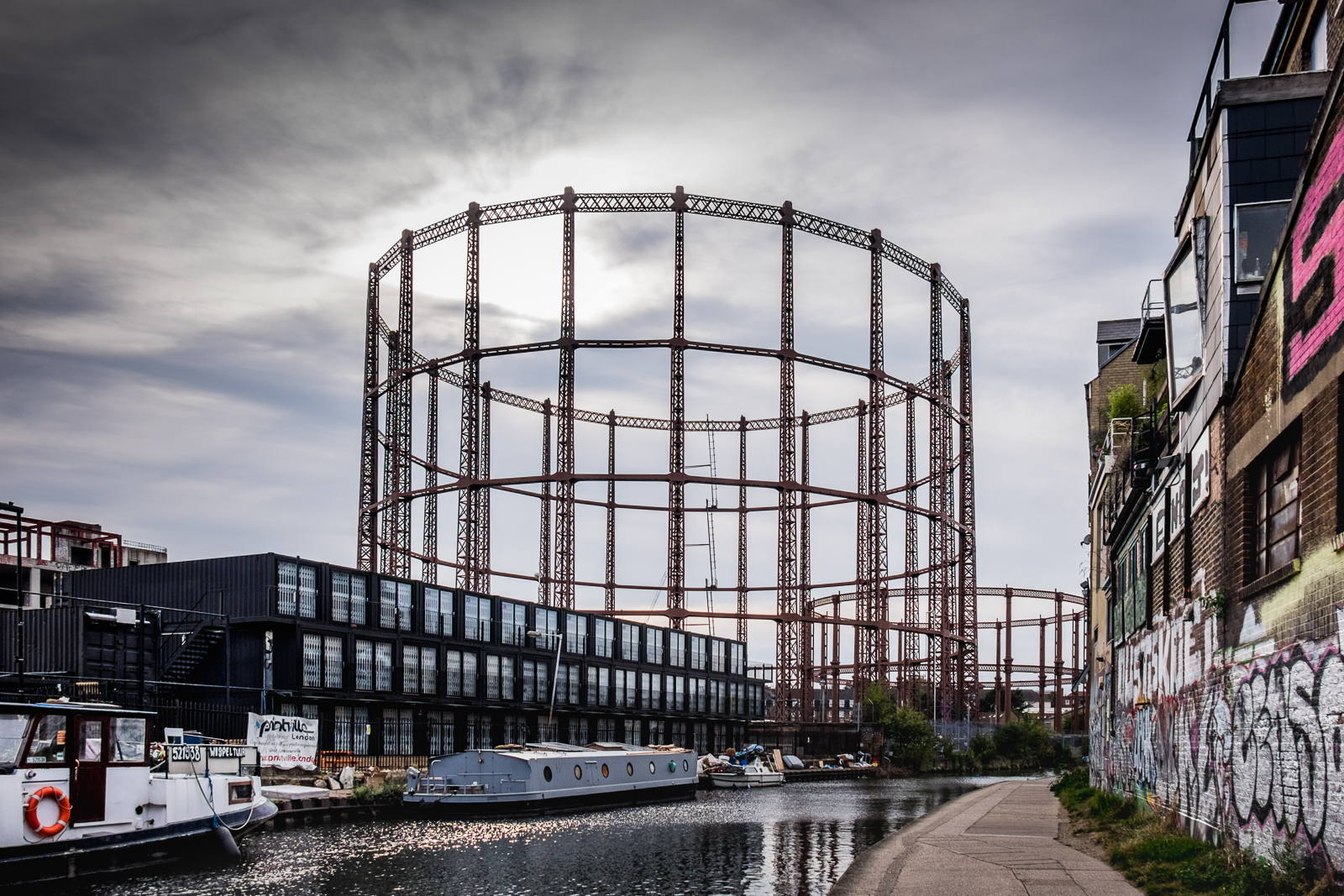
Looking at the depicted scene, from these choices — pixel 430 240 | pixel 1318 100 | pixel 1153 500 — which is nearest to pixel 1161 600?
pixel 1153 500

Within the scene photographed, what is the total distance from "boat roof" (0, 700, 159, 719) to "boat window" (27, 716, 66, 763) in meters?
0.18

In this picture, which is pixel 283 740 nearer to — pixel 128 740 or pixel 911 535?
pixel 128 740

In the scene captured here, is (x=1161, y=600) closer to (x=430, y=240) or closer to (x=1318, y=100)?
(x=1318, y=100)

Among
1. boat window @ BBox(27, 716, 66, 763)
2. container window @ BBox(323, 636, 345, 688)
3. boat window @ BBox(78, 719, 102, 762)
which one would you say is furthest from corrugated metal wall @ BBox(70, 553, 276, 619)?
boat window @ BBox(27, 716, 66, 763)

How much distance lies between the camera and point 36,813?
21781 mm

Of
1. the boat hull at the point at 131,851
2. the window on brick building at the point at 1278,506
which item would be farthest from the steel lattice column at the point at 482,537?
the window on brick building at the point at 1278,506

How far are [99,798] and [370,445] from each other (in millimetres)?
51143

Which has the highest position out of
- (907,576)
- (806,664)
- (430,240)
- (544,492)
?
(430,240)

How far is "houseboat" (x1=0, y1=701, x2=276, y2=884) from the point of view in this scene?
21739 millimetres

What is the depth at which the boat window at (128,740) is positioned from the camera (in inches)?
939

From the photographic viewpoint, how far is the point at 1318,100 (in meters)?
18.2

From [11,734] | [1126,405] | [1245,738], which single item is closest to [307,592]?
[11,734]

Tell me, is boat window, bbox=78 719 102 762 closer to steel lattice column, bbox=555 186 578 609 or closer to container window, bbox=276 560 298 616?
container window, bbox=276 560 298 616

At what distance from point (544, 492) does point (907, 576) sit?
23.6 meters
